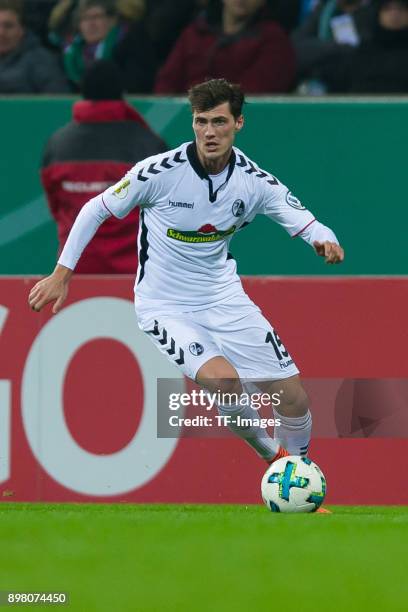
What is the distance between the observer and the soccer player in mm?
8336

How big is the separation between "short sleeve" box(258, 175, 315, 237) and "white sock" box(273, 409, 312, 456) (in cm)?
101

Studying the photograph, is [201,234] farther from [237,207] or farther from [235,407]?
[235,407]

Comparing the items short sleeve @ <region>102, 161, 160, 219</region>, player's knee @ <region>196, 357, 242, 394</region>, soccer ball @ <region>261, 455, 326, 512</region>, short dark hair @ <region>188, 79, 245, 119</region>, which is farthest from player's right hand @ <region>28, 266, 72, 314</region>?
soccer ball @ <region>261, 455, 326, 512</region>

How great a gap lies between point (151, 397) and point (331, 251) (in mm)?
1673

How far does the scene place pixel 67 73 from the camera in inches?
473

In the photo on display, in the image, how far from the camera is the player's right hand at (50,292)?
786 centimetres

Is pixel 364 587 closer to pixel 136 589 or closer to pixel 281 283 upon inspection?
pixel 136 589

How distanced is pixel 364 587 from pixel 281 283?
3.48 metres

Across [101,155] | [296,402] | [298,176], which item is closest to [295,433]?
[296,402]

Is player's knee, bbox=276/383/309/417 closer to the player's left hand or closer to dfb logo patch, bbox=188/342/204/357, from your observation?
dfb logo patch, bbox=188/342/204/357

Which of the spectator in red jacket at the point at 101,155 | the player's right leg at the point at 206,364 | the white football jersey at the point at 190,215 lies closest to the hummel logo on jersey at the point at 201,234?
the white football jersey at the point at 190,215

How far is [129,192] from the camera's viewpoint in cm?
834

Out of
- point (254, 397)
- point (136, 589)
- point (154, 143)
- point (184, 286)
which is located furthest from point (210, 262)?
point (136, 589)

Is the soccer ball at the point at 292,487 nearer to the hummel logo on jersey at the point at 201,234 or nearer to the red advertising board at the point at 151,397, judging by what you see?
the red advertising board at the point at 151,397
